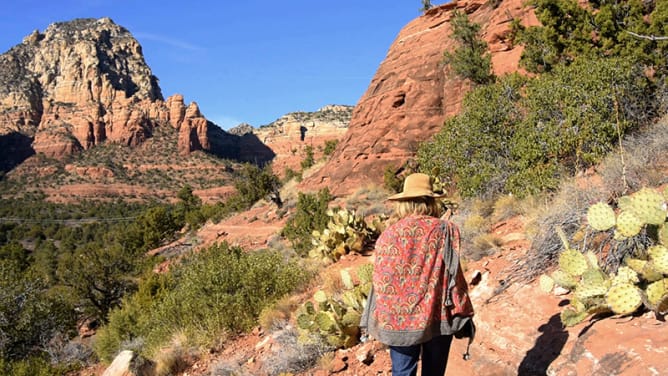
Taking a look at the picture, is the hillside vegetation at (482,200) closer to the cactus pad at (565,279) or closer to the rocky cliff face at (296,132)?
the cactus pad at (565,279)

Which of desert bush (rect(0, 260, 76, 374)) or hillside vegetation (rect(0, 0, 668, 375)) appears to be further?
desert bush (rect(0, 260, 76, 374))

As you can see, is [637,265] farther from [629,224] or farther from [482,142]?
[482,142]

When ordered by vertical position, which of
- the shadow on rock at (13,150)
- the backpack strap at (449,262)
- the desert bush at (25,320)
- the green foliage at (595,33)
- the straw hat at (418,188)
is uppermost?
the shadow on rock at (13,150)

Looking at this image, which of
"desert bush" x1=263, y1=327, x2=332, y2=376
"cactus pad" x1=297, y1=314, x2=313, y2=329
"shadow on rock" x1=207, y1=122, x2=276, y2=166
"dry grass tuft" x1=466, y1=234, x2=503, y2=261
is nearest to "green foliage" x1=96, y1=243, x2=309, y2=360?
"desert bush" x1=263, y1=327, x2=332, y2=376

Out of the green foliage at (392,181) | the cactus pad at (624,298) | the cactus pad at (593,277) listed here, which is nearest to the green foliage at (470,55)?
the green foliage at (392,181)

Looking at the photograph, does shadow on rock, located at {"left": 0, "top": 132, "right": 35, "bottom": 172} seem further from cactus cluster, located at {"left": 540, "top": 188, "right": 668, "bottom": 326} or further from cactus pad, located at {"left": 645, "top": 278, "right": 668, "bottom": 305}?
cactus pad, located at {"left": 645, "top": 278, "right": 668, "bottom": 305}

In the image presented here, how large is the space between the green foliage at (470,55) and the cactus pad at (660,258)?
59.3 feet

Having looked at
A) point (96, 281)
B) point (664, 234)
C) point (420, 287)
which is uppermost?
point (420, 287)

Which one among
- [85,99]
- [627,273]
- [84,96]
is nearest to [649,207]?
[627,273]

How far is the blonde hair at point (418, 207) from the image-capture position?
2.85 m

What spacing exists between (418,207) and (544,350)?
5.91 ft

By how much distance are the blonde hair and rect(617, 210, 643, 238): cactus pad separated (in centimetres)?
173

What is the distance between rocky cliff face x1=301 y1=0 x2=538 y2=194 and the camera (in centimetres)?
2478

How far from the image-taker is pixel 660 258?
3.28 meters
